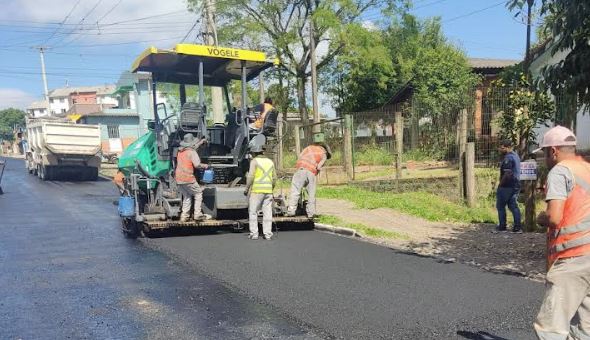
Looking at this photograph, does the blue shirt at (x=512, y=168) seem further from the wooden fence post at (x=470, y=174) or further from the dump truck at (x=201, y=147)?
the dump truck at (x=201, y=147)

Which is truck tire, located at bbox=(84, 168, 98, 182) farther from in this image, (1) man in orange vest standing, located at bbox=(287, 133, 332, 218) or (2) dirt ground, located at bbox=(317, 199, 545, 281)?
(1) man in orange vest standing, located at bbox=(287, 133, 332, 218)

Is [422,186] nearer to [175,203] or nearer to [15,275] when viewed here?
[175,203]

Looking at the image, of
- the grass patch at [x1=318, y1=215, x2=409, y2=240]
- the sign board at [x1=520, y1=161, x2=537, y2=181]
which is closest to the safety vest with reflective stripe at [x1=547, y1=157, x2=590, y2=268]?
the sign board at [x1=520, y1=161, x2=537, y2=181]

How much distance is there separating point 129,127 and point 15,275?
118 ft

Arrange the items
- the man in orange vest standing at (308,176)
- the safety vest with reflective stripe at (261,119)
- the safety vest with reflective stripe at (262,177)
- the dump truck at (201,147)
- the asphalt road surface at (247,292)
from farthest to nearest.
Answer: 1. the man in orange vest standing at (308,176)
2. the safety vest with reflective stripe at (261,119)
3. the dump truck at (201,147)
4. the safety vest with reflective stripe at (262,177)
5. the asphalt road surface at (247,292)

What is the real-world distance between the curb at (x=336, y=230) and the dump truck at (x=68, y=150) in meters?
14.6

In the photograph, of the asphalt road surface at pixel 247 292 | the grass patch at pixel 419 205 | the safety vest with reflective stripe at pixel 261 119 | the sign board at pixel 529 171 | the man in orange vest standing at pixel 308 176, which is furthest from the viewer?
the grass patch at pixel 419 205

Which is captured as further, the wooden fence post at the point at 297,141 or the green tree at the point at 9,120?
the green tree at the point at 9,120

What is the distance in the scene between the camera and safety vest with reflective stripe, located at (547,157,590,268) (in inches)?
123

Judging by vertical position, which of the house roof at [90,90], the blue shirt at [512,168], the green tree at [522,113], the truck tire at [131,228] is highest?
the house roof at [90,90]

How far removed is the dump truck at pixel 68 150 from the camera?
20594mm

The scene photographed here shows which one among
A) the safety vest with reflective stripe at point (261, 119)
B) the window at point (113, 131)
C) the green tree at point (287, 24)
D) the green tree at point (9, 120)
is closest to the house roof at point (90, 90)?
the green tree at point (9, 120)

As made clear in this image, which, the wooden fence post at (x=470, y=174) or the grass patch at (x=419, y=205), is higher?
the wooden fence post at (x=470, y=174)

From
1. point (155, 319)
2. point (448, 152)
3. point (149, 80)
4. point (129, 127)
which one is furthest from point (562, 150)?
point (129, 127)
